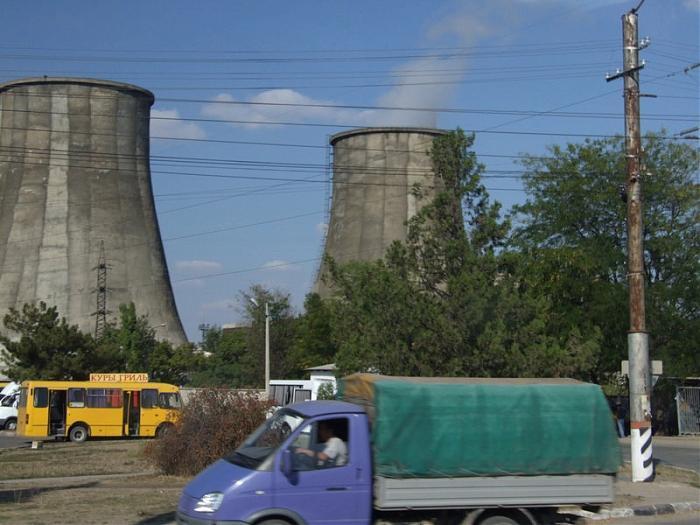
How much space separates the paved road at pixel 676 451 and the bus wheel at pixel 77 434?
18.2 metres

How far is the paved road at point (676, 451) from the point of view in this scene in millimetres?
22891

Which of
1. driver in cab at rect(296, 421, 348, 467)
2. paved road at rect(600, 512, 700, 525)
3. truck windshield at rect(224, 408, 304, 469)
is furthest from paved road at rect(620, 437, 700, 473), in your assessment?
truck windshield at rect(224, 408, 304, 469)

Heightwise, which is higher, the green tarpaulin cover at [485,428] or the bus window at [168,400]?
the green tarpaulin cover at [485,428]

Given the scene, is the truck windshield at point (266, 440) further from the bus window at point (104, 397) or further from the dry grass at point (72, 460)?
the bus window at point (104, 397)

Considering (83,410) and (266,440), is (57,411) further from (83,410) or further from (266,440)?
(266,440)

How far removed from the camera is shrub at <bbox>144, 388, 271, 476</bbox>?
18.4 m

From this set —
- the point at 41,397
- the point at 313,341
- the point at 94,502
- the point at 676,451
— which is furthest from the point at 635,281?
the point at 313,341

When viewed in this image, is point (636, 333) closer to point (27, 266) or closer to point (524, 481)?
point (524, 481)

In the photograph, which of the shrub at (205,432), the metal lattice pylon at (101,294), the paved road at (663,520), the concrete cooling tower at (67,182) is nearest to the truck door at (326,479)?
the paved road at (663,520)

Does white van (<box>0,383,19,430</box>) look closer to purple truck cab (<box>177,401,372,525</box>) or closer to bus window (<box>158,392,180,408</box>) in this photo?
bus window (<box>158,392,180,408</box>)

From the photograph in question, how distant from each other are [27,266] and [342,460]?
4711 centimetres

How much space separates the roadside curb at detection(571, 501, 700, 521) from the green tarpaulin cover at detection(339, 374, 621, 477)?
2.56 m

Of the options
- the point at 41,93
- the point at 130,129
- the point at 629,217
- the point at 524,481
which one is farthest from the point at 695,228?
the point at 41,93

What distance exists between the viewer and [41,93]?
173ft
